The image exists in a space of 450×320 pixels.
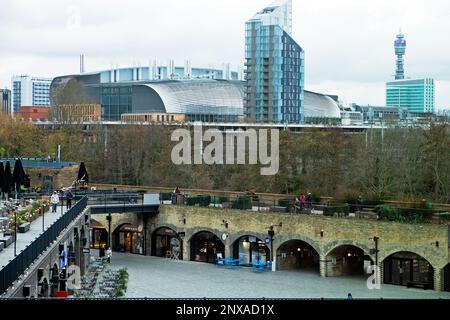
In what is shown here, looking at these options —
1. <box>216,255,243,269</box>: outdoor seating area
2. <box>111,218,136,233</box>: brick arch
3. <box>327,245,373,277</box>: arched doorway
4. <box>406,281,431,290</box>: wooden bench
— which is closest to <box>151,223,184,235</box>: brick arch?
<box>111,218,136,233</box>: brick arch

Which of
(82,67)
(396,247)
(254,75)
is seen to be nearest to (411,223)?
(396,247)

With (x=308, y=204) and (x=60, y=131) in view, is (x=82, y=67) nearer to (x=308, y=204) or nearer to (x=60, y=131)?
(x=60, y=131)

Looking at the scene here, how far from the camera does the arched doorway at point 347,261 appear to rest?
3575 cm

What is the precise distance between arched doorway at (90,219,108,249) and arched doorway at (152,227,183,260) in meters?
2.88

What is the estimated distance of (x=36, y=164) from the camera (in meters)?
54.8

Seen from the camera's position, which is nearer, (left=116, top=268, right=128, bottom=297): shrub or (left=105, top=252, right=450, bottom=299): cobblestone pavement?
(left=116, top=268, right=128, bottom=297): shrub

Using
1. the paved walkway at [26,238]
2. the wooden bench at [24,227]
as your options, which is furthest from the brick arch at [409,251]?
the wooden bench at [24,227]

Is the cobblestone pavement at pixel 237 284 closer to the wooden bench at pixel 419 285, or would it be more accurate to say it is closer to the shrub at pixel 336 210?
the wooden bench at pixel 419 285

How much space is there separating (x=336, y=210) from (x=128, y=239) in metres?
13.1

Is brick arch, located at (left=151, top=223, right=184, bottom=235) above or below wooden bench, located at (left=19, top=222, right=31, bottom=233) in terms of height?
below

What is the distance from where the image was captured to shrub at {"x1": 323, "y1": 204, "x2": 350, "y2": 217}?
3609cm

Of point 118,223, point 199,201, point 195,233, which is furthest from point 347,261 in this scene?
point 118,223

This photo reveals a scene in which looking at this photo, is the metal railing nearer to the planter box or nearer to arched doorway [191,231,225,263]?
the planter box
